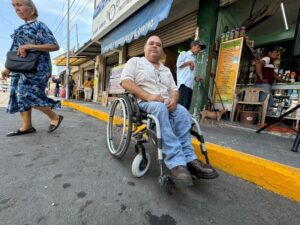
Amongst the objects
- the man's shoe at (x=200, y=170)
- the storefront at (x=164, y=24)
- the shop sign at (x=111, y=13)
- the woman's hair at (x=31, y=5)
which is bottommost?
the man's shoe at (x=200, y=170)

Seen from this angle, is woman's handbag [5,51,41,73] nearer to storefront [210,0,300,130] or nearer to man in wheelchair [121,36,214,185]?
man in wheelchair [121,36,214,185]

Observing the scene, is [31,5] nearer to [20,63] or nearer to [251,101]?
[20,63]

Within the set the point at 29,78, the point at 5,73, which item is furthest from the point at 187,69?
the point at 5,73

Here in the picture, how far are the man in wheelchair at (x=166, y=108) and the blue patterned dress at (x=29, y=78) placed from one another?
56.6 inches

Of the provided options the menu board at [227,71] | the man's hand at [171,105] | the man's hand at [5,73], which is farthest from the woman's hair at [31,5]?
the menu board at [227,71]

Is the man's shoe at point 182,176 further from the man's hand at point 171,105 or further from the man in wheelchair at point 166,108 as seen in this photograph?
the man's hand at point 171,105

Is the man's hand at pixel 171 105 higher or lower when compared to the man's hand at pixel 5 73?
lower

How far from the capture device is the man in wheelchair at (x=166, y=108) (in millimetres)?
1168

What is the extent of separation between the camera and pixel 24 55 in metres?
2.11

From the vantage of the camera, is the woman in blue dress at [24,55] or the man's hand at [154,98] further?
the woman in blue dress at [24,55]

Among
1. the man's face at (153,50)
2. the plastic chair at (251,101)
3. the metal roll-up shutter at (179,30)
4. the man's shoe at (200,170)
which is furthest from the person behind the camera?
the metal roll-up shutter at (179,30)

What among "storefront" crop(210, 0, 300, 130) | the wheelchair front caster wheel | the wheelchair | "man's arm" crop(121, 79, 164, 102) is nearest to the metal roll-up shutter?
"storefront" crop(210, 0, 300, 130)

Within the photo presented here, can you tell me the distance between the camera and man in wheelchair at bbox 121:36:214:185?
1168 mm

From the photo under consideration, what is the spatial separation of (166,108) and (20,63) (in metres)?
2.01
